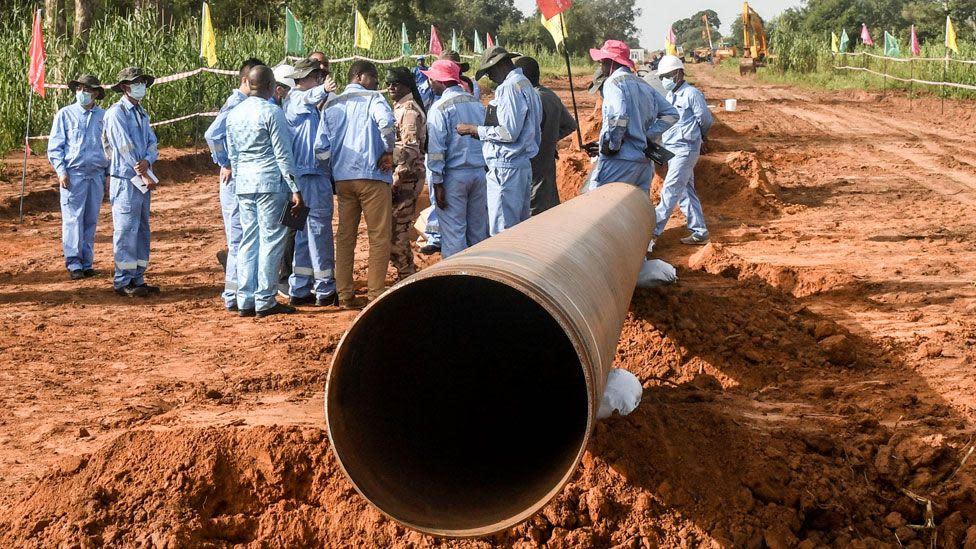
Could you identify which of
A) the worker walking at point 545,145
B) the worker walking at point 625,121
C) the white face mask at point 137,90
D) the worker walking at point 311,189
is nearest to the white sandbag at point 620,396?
the worker walking at point 625,121

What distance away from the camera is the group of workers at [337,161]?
7586mm

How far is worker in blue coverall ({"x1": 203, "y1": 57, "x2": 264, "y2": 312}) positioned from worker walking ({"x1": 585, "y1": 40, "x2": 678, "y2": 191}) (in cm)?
297

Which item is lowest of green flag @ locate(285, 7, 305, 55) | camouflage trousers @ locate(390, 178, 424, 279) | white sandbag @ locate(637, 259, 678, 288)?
white sandbag @ locate(637, 259, 678, 288)

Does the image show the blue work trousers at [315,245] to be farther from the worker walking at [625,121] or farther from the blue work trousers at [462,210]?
the worker walking at [625,121]

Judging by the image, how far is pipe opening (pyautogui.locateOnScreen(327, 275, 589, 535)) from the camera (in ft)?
10.5

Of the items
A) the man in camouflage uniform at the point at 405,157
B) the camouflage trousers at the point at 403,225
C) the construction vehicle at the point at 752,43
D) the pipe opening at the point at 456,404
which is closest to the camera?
the pipe opening at the point at 456,404

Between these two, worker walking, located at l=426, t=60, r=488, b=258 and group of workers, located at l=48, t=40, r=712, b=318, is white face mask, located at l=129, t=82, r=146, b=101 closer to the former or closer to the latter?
group of workers, located at l=48, t=40, r=712, b=318

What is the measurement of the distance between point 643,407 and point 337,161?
3996 mm

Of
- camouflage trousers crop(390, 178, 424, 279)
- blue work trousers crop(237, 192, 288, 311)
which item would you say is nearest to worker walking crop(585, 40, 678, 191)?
camouflage trousers crop(390, 178, 424, 279)

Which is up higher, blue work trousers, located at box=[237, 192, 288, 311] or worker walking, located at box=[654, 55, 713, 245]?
worker walking, located at box=[654, 55, 713, 245]

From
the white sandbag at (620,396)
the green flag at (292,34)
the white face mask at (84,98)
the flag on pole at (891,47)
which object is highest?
the flag on pole at (891,47)

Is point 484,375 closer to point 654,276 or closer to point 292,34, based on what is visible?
point 654,276

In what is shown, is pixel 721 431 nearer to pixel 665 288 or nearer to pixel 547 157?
pixel 665 288

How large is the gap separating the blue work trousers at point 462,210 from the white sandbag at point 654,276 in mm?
1922
